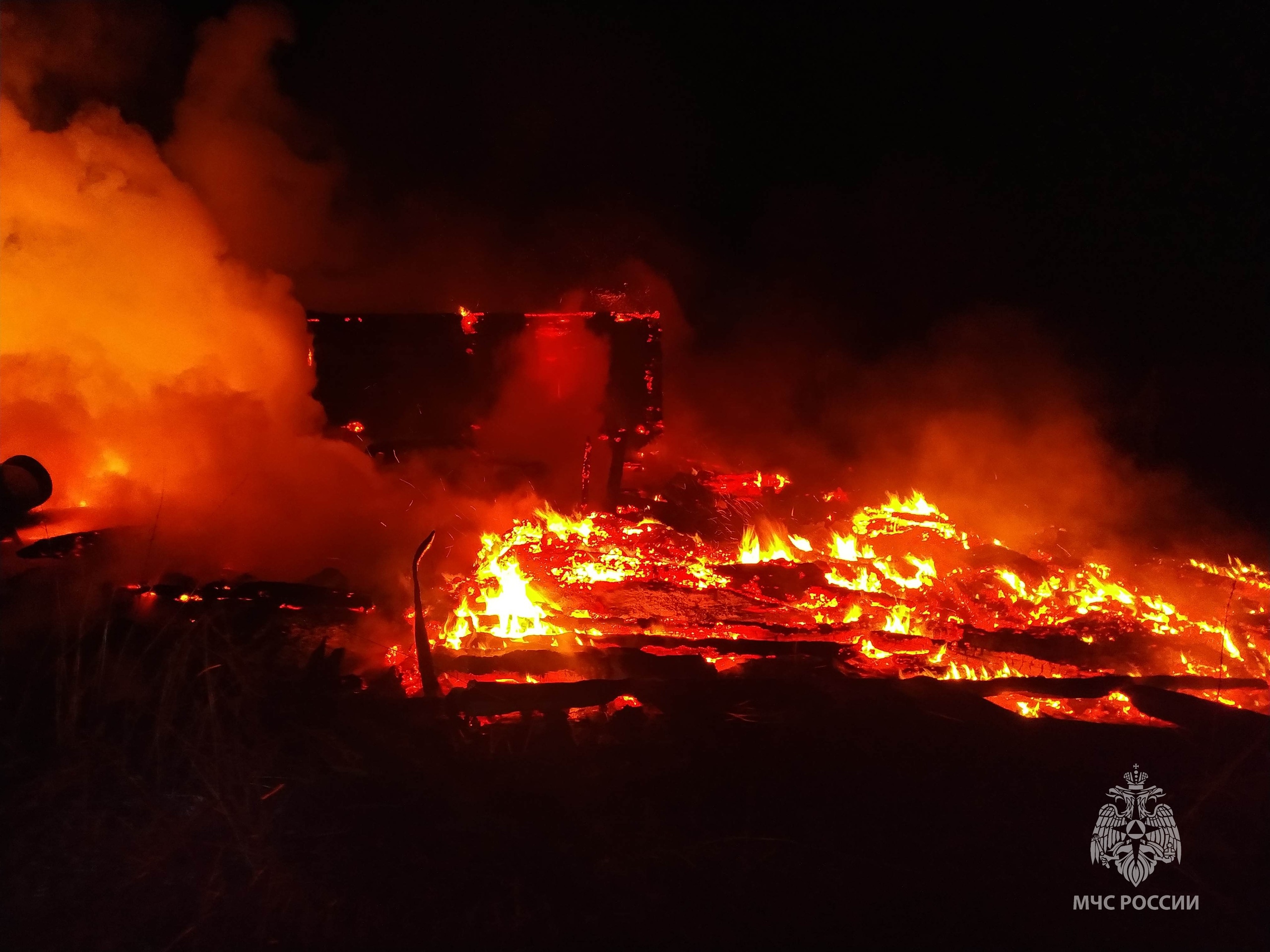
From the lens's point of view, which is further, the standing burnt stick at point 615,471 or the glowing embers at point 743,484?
the glowing embers at point 743,484

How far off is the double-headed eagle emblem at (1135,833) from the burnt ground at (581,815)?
7cm

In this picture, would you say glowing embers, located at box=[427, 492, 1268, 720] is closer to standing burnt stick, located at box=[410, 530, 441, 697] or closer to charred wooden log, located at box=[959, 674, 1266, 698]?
charred wooden log, located at box=[959, 674, 1266, 698]

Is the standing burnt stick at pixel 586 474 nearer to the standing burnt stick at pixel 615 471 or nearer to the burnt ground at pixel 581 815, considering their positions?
the standing burnt stick at pixel 615 471

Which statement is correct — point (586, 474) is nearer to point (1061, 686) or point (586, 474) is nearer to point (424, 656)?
point (424, 656)

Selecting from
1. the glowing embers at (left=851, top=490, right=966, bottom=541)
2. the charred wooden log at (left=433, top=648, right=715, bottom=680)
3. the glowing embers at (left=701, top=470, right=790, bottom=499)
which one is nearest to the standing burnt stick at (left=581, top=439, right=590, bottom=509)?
the glowing embers at (left=701, top=470, right=790, bottom=499)

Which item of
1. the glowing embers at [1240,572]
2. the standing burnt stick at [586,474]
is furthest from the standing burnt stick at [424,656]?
the glowing embers at [1240,572]

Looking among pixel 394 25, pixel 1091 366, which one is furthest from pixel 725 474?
pixel 394 25

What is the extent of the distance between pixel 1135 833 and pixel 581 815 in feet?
9.89

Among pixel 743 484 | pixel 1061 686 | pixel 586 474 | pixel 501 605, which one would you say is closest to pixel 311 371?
pixel 586 474

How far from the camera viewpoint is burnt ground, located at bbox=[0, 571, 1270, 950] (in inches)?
127

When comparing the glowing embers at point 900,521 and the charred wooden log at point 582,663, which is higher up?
the glowing embers at point 900,521

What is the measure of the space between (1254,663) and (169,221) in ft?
39.4

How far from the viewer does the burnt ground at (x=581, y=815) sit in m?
3.23

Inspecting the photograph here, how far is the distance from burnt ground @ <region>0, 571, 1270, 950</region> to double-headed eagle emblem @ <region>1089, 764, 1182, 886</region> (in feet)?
0.24
